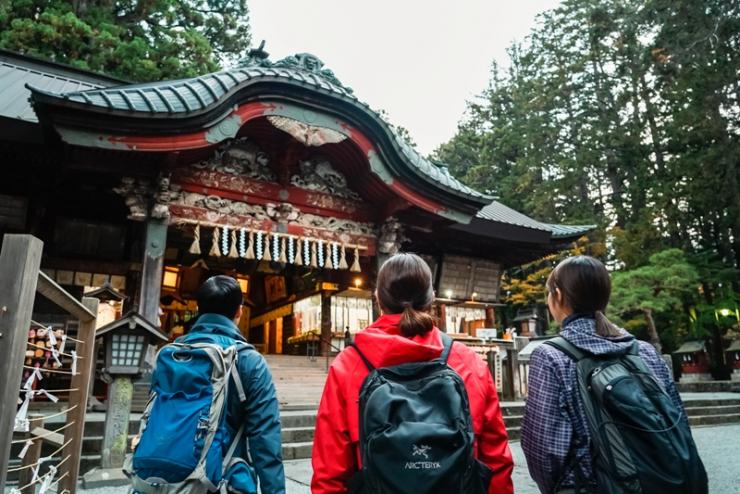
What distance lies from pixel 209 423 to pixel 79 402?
7.26 feet

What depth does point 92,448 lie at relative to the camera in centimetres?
584

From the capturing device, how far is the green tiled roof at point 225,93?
762cm

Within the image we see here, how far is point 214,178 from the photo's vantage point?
920 centimetres

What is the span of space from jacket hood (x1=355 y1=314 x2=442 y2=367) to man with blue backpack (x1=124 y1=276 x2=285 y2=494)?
654mm

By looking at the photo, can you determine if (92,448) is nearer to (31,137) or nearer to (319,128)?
(31,137)

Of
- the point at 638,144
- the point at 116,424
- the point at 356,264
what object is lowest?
the point at 116,424

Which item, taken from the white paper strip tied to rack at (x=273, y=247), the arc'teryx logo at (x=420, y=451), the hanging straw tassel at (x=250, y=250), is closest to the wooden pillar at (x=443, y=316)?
the white paper strip tied to rack at (x=273, y=247)

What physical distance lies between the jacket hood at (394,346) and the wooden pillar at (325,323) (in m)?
12.6

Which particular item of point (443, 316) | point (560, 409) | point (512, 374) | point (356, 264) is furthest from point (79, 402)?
point (443, 316)

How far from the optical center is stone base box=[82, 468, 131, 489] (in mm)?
4938

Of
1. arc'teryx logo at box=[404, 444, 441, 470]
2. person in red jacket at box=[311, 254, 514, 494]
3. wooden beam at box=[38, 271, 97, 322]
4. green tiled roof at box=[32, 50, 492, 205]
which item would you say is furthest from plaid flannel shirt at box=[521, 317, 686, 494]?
green tiled roof at box=[32, 50, 492, 205]

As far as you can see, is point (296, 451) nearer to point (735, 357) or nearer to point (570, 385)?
point (570, 385)

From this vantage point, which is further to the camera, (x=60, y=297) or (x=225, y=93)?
(x=225, y=93)

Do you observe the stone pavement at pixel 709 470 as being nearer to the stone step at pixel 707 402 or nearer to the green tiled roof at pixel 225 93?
the stone step at pixel 707 402
